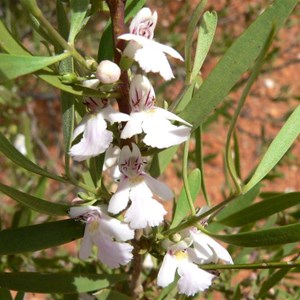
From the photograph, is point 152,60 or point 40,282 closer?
point 152,60

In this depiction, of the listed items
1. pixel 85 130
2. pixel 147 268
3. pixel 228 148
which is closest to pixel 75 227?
pixel 85 130

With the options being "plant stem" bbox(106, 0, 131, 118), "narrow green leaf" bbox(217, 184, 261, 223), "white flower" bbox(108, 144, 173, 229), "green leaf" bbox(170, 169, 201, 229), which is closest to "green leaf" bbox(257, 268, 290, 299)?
"narrow green leaf" bbox(217, 184, 261, 223)

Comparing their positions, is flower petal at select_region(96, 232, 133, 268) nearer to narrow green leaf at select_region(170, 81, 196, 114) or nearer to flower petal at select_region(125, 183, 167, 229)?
flower petal at select_region(125, 183, 167, 229)

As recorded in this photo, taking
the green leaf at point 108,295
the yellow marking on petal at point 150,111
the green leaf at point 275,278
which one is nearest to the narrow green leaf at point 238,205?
the green leaf at point 275,278

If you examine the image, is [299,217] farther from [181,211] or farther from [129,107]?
[129,107]

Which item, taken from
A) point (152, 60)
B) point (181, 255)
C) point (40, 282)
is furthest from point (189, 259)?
point (152, 60)

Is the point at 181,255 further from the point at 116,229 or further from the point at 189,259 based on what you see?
the point at 116,229
